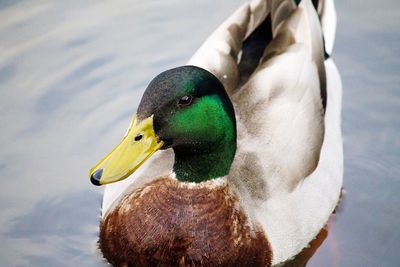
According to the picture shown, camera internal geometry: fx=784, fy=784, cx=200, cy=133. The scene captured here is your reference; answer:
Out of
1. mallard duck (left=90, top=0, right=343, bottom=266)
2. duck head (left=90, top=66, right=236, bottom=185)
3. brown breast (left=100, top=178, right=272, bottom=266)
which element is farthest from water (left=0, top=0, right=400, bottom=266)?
duck head (left=90, top=66, right=236, bottom=185)

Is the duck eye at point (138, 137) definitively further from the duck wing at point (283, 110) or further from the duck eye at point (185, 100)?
the duck wing at point (283, 110)

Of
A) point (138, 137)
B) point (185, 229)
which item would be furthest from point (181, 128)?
point (185, 229)

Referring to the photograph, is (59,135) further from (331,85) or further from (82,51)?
(331,85)

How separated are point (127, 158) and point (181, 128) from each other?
0.33 m

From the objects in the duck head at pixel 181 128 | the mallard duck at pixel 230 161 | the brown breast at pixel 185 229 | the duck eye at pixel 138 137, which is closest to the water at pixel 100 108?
the mallard duck at pixel 230 161

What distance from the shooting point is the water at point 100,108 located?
4.93 meters

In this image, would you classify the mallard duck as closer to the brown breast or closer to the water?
the brown breast

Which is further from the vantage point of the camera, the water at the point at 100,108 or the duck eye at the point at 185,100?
the water at the point at 100,108

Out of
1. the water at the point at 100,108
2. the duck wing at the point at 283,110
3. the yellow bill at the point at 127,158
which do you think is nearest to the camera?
the yellow bill at the point at 127,158

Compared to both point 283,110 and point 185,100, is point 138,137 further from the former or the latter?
point 283,110

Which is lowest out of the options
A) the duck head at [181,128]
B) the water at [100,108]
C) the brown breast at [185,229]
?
the water at [100,108]

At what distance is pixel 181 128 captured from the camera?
3.80 meters

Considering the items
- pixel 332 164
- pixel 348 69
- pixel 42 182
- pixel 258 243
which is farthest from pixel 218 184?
pixel 348 69

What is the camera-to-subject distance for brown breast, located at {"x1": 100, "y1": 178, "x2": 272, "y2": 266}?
4.10 metres
